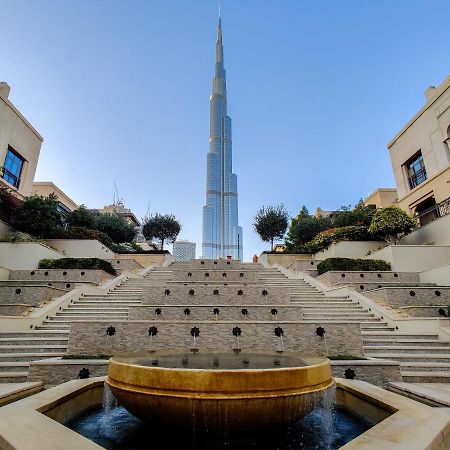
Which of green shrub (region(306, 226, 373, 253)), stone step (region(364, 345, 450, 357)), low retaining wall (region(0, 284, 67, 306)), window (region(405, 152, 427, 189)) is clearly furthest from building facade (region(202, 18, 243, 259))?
stone step (region(364, 345, 450, 357))

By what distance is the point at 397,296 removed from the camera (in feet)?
33.4

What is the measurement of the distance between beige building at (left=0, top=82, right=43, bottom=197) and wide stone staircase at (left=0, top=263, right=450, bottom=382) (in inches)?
628

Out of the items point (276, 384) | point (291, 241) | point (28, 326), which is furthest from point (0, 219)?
point (291, 241)

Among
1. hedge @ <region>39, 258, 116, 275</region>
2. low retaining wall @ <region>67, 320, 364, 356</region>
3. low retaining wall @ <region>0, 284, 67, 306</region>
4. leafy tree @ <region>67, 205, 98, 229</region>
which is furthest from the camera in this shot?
leafy tree @ <region>67, 205, 98, 229</region>

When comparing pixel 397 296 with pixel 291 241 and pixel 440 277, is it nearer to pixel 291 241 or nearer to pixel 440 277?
pixel 440 277

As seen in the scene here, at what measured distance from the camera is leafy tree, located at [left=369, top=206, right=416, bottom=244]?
1634cm

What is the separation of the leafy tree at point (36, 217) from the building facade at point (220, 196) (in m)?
94.0

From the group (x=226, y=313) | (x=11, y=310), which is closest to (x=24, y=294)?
(x=11, y=310)

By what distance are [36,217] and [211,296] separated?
1369cm

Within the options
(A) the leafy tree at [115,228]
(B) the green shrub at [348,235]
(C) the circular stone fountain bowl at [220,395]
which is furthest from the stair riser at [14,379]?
(A) the leafy tree at [115,228]

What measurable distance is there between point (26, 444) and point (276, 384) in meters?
2.00

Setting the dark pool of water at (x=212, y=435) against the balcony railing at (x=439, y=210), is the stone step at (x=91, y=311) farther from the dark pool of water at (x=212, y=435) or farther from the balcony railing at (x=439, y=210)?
the balcony railing at (x=439, y=210)

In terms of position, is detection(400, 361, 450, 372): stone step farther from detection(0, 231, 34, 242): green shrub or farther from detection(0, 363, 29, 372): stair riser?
detection(0, 231, 34, 242): green shrub

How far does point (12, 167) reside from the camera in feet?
74.2
